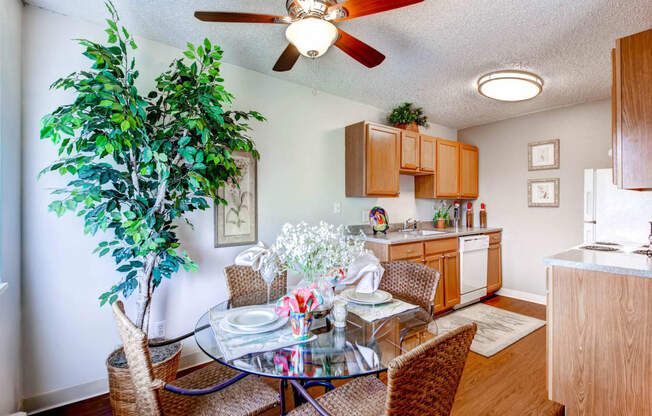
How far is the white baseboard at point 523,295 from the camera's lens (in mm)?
4023

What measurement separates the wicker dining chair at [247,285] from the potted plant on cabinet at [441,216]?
9.55 ft

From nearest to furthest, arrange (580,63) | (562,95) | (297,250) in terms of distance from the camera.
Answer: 1. (297,250)
2. (580,63)
3. (562,95)

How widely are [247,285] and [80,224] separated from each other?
1163mm

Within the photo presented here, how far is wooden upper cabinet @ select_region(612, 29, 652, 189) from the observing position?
5.37ft

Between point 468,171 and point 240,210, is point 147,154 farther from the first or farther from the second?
point 468,171

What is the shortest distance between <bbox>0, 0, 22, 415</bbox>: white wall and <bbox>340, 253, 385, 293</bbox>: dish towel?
1790mm

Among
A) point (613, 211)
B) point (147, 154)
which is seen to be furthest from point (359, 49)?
point (613, 211)

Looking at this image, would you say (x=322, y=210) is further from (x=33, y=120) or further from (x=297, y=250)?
(x=33, y=120)

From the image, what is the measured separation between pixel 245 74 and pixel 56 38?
128cm

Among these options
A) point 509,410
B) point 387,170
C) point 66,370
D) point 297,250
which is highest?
point 387,170

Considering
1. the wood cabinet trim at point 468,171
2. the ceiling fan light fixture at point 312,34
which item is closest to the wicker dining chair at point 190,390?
the ceiling fan light fixture at point 312,34

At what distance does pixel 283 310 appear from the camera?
1.38 metres

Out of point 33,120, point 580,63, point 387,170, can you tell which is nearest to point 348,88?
point 387,170

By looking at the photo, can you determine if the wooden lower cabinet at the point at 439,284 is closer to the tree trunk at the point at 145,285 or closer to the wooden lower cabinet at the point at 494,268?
the wooden lower cabinet at the point at 494,268
